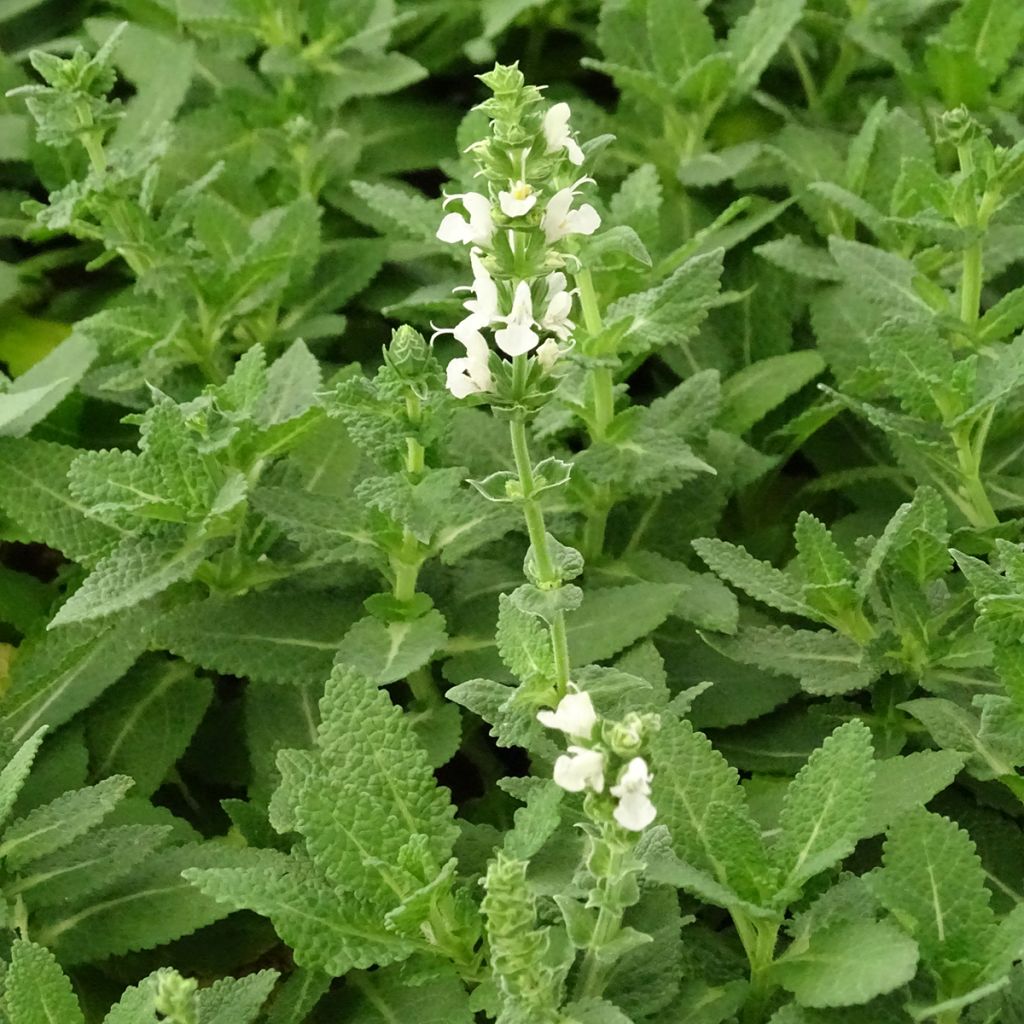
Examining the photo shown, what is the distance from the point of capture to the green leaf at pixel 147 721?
1202 mm

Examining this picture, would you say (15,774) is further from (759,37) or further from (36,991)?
(759,37)

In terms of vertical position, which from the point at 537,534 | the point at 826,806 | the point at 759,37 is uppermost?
the point at 759,37

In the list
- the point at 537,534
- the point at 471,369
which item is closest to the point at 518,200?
the point at 471,369

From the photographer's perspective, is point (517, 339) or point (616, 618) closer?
point (517, 339)

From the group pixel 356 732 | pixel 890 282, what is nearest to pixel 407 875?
pixel 356 732

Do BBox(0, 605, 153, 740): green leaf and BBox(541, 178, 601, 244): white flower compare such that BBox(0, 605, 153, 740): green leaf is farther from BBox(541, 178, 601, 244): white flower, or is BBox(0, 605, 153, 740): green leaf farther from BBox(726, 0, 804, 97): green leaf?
BBox(726, 0, 804, 97): green leaf

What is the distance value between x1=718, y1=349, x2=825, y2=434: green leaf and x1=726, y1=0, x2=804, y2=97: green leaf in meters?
0.42

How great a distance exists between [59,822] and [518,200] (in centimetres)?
66

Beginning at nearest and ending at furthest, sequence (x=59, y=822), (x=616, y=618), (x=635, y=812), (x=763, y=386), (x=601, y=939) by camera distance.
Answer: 1. (x=635, y=812)
2. (x=601, y=939)
3. (x=59, y=822)
4. (x=616, y=618)
5. (x=763, y=386)

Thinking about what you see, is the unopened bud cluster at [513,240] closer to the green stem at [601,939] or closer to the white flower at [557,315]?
the white flower at [557,315]

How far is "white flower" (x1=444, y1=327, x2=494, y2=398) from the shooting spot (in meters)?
0.83

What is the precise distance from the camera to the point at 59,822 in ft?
3.36

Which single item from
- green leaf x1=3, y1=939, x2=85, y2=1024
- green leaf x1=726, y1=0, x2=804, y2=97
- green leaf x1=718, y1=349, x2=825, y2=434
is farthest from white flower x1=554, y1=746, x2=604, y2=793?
green leaf x1=726, y1=0, x2=804, y2=97

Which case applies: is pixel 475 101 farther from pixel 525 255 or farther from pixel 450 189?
pixel 525 255
